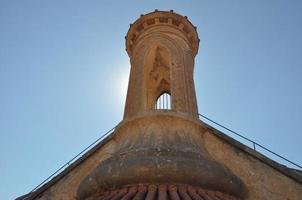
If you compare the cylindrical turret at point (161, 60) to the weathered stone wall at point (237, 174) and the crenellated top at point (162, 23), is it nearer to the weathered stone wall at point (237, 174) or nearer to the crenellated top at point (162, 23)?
the crenellated top at point (162, 23)

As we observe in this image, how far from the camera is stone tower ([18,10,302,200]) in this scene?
17.4ft

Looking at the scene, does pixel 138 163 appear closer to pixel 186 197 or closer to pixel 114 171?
pixel 114 171

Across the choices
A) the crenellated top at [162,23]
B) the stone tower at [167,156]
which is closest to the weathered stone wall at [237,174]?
the stone tower at [167,156]

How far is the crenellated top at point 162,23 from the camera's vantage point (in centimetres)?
1014

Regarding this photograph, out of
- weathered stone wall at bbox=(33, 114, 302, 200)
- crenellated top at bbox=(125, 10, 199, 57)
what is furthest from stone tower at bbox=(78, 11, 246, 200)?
weathered stone wall at bbox=(33, 114, 302, 200)

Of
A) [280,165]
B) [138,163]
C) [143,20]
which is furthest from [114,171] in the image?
[143,20]

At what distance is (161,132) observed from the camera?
6.71 m

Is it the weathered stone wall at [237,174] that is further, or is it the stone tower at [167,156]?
the weathered stone wall at [237,174]

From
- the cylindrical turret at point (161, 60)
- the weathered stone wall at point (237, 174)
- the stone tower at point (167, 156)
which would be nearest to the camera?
the stone tower at point (167, 156)

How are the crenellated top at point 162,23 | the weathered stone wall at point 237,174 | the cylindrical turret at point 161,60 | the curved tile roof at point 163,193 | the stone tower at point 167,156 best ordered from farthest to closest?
the crenellated top at point 162,23 → the cylindrical turret at point 161,60 → the weathered stone wall at point 237,174 → the stone tower at point 167,156 → the curved tile roof at point 163,193

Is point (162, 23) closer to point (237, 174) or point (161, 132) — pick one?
point (161, 132)

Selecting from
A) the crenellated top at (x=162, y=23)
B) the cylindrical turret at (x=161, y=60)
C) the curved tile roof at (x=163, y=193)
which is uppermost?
the crenellated top at (x=162, y=23)

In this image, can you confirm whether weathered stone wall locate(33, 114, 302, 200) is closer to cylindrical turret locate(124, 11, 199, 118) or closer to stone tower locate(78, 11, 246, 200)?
stone tower locate(78, 11, 246, 200)

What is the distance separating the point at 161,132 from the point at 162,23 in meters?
4.76
